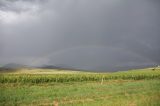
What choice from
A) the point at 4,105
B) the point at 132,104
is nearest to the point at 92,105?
the point at 132,104

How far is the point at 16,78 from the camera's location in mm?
58500

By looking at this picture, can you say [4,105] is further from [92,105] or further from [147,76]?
[147,76]

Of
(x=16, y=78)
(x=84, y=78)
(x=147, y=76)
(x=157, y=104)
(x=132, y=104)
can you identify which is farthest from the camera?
(x=147, y=76)

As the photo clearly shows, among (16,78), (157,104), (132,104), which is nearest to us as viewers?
(157,104)

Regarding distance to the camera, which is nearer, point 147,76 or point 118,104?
point 118,104

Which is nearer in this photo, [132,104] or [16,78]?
[132,104]

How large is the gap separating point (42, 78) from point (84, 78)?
14.0 meters

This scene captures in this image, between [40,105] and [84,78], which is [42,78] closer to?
[84,78]

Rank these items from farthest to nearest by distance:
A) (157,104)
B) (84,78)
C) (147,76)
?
(147,76) < (84,78) < (157,104)

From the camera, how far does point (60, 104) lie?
20.8 meters

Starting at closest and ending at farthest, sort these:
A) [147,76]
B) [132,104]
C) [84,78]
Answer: [132,104] → [84,78] → [147,76]

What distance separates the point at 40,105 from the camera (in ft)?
66.4

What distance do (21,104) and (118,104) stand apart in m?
7.71

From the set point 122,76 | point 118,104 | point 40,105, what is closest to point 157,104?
point 118,104
